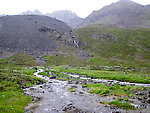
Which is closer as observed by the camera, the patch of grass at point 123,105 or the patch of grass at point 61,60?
the patch of grass at point 123,105

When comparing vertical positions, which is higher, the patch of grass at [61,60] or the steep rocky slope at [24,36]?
the steep rocky slope at [24,36]

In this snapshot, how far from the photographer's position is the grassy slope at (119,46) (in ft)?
388

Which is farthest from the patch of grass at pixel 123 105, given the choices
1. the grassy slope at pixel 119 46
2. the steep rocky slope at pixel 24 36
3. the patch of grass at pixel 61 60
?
the steep rocky slope at pixel 24 36

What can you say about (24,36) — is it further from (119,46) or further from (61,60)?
(119,46)

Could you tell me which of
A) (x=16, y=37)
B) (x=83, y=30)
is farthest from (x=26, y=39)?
(x=83, y=30)

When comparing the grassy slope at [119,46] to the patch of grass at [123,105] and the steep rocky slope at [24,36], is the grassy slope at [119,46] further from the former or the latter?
the patch of grass at [123,105]

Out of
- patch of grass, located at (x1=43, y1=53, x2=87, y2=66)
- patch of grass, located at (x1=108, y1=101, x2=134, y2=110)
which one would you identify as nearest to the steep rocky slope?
patch of grass, located at (x1=43, y1=53, x2=87, y2=66)

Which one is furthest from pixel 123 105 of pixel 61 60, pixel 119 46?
pixel 119 46

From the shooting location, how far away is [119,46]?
141875mm

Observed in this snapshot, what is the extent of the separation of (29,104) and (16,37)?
119m

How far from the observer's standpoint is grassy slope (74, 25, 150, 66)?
118 meters

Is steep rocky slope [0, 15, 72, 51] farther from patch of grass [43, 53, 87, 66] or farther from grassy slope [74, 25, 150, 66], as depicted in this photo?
grassy slope [74, 25, 150, 66]

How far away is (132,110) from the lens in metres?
16.5

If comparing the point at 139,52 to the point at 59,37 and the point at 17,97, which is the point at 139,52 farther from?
the point at 17,97
